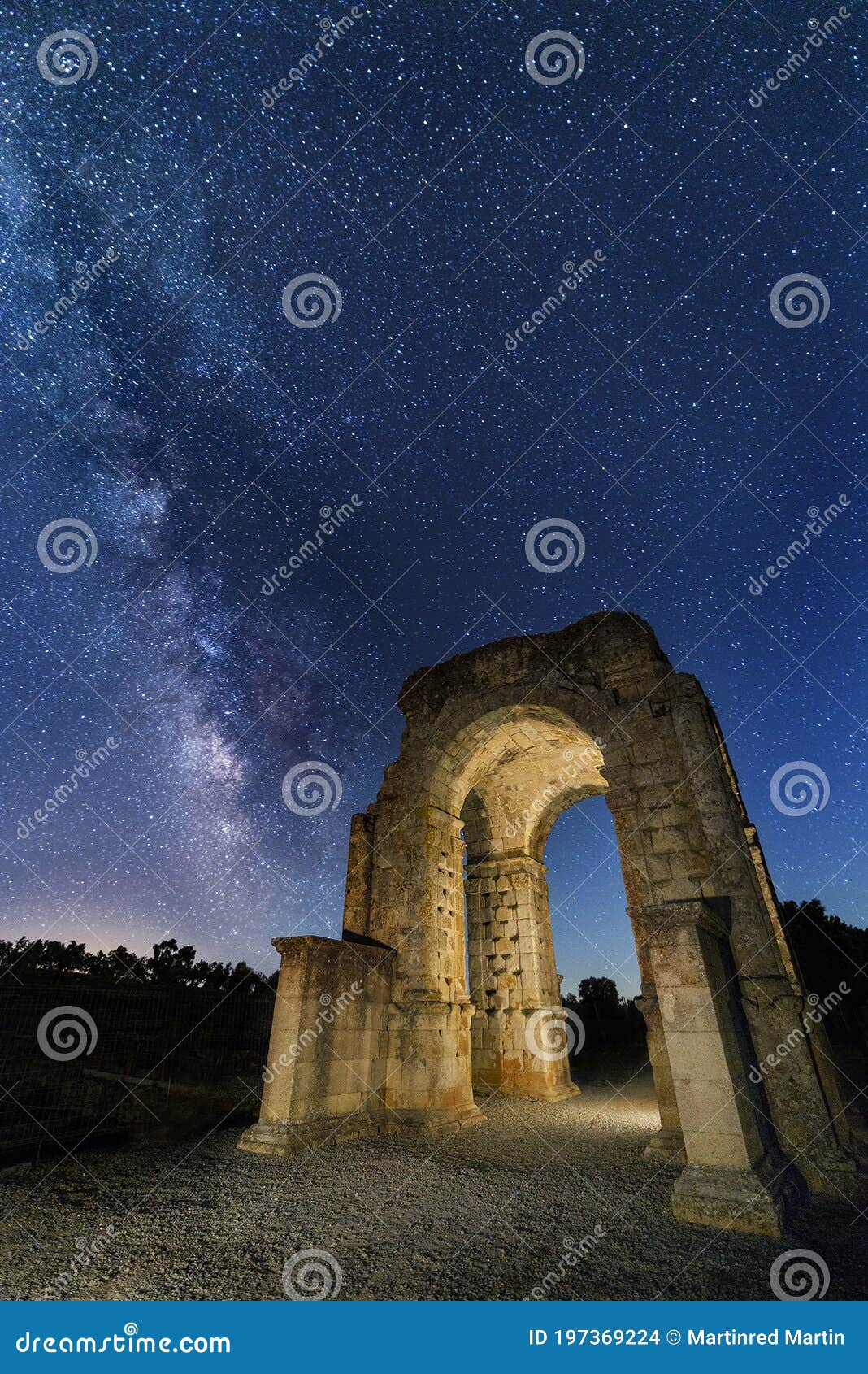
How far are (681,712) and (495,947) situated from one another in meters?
8.55

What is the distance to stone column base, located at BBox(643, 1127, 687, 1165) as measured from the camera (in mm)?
6027

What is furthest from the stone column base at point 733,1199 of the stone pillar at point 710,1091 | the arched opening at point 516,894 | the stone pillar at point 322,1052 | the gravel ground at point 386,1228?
the arched opening at point 516,894

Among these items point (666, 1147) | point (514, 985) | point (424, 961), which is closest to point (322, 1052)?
point (424, 961)

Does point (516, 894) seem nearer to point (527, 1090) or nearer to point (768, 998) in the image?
point (527, 1090)

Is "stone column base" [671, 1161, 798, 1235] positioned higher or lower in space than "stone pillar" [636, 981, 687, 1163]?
lower

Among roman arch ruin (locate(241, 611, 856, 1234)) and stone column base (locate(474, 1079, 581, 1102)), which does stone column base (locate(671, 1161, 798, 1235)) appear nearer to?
roman arch ruin (locate(241, 611, 856, 1234))

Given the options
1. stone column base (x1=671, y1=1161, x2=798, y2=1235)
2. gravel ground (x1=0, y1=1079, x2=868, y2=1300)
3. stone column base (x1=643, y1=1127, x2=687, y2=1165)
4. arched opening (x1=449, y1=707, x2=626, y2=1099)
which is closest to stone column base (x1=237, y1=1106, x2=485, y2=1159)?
gravel ground (x1=0, y1=1079, x2=868, y2=1300)

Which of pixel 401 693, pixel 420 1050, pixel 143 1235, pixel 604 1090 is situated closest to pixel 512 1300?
pixel 143 1235

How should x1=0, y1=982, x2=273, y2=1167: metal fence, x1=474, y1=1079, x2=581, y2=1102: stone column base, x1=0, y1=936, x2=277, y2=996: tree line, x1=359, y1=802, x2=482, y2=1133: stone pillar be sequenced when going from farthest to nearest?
x1=0, y1=936, x2=277, y2=996: tree line → x1=474, y1=1079, x2=581, y2=1102: stone column base → x1=359, y1=802, x2=482, y2=1133: stone pillar → x1=0, y1=982, x2=273, y2=1167: metal fence

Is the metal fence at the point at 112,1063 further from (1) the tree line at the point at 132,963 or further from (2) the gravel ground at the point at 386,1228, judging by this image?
(1) the tree line at the point at 132,963

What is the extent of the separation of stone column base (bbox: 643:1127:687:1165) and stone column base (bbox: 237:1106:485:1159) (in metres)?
2.83

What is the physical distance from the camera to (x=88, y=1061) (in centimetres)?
923

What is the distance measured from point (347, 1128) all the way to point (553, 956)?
25.6 ft

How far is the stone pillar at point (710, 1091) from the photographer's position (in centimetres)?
443
